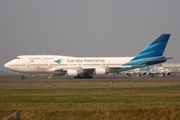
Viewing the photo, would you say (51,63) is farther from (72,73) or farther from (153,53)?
(153,53)

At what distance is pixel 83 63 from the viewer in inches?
1924

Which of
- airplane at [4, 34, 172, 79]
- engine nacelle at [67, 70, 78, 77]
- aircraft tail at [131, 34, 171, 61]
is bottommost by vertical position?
engine nacelle at [67, 70, 78, 77]

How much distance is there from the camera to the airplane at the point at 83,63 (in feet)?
155

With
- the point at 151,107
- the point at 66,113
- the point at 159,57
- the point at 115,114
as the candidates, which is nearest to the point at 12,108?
the point at 66,113

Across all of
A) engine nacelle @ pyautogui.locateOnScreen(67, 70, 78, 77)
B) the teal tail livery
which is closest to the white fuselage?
the teal tail livery

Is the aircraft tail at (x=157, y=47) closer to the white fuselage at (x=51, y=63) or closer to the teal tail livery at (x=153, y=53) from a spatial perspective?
the teal tail livery at (x=153, y=53)

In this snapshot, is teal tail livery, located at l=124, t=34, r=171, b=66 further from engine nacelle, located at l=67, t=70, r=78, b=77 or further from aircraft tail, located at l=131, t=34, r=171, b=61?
engine nacelle, located at l=67, t=70, r=78, b=77

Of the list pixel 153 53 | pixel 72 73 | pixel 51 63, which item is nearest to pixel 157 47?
pixel 153 53

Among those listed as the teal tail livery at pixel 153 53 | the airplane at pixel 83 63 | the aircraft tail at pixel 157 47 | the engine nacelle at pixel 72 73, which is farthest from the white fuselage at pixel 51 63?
the aircraft tail at pixel 157 47

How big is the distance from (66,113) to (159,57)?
3980 centimetres

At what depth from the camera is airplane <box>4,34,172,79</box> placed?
4712cm

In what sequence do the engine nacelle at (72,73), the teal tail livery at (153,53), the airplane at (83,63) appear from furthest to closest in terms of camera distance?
the teal tail livery at (153,53), the airplane at (83,63), the engine nacelle at (72,73)

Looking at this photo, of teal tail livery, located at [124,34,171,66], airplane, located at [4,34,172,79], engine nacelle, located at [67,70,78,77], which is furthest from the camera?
teal tail livery, located at [124,34,171,66]

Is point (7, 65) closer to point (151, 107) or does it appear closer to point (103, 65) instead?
point (103, 65)
